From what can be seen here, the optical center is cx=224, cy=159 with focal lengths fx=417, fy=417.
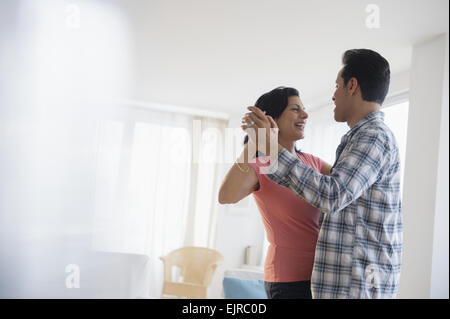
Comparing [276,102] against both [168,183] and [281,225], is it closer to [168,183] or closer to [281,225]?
[281,225]

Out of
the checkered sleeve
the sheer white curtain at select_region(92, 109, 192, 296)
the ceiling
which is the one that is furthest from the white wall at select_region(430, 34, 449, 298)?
the sheer white curtain at select_region(92, 109, 192, 296)

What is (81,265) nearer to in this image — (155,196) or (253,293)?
(253,293)

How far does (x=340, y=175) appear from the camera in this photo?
30.8 inches

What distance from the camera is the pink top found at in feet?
3.42

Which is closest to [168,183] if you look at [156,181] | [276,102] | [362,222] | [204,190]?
[156,181]

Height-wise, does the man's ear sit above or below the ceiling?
below

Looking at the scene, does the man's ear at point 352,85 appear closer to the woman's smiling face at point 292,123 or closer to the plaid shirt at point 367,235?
the plaid shirt at point 367,235

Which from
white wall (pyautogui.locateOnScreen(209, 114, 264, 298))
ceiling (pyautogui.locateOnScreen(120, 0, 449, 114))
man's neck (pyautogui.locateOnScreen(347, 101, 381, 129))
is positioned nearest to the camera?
man's neck (pyautogui.locateOnScreen(347, 101, 381, 129))

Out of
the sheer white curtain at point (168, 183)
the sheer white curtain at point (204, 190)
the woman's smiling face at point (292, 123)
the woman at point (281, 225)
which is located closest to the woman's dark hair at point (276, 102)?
the woman's smiling face at point (292, 123)

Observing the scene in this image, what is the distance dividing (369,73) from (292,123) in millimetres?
280

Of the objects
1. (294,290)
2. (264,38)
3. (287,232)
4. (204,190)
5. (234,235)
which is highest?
(264,38)

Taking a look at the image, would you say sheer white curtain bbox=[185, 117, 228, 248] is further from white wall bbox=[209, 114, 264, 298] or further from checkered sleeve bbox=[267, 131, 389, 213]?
checkered sleeve bbox=[267, 131, 389, 213]

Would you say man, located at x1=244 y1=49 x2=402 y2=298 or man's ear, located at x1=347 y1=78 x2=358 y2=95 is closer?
man, located at x1=244 y1=49 x2=402 y2=298

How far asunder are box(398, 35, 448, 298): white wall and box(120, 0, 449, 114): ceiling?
20cm
